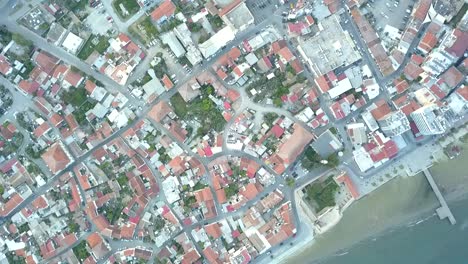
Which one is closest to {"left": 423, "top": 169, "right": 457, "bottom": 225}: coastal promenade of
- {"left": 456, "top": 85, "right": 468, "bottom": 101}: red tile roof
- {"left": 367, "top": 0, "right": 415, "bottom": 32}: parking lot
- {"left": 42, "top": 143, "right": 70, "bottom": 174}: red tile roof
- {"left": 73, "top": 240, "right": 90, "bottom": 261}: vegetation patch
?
{"left": 456, "top": 85, "right": 468, "bottom": 101}: red tile roof

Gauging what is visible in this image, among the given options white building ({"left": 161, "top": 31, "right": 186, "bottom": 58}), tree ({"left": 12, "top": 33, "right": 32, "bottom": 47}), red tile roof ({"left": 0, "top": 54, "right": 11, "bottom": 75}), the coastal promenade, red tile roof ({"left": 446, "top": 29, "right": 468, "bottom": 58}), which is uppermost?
tree ({"left": 12, "top": 33, "right": 32, "bottom": 47})

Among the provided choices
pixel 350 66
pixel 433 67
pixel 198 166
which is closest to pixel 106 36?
pixel 198 166

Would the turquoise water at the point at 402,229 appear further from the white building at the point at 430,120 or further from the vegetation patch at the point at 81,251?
the vegetation patch at the point at 81,251

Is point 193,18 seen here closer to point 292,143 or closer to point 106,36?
point 106,36

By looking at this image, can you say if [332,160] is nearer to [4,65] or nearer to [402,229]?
[402,229]

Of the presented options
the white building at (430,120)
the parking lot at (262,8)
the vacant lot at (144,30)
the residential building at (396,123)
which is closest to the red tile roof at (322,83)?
the residential building at (396,123)

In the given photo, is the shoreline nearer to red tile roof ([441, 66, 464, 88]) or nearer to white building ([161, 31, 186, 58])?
red tile roof ([441, 66, 464, 88])
